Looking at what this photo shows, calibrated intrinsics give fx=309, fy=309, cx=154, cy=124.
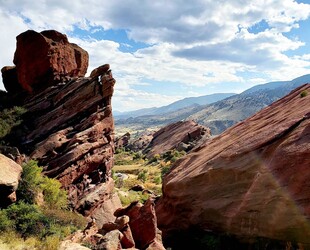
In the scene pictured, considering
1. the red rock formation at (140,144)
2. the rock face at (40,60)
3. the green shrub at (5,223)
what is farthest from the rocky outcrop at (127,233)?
the red rock formation at (140,144)

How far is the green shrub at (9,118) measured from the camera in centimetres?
4269

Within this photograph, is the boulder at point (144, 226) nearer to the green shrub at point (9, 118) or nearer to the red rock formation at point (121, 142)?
the green shrub at point (9, 118)

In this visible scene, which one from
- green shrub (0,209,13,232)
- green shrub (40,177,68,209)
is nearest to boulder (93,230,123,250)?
green shrub (0,209,13,232)

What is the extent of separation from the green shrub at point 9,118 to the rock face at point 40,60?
5427 mm

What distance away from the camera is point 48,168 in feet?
123

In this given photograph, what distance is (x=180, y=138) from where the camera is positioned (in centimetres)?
12119

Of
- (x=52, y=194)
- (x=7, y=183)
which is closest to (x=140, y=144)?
(x=52, y=194)

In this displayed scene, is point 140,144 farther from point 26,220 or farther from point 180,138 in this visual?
point 26,220

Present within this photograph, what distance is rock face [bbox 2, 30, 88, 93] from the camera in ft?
159

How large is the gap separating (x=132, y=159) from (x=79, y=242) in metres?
105

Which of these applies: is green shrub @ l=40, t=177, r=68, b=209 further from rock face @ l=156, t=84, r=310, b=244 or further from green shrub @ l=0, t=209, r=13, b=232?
rock face @ l=156, t=84, r=310, b=244

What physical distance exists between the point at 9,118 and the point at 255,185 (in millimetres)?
36346

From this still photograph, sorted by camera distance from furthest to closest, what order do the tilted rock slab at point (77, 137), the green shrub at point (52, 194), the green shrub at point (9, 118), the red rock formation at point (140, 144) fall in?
1. the red rock formation at point (140, 144)
2. the green shrub at point (9, 118)
3. the tilted rock slab at point (77, 137)
4. the green shrub at point (52, 194)

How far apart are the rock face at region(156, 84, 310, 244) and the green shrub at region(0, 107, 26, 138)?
2549 cm
